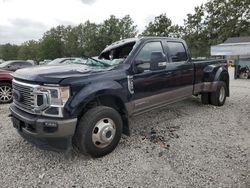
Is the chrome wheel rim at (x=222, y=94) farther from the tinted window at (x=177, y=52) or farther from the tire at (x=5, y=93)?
the tire at (x=5, y=93)

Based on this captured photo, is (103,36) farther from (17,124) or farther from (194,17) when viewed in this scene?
(17,124)

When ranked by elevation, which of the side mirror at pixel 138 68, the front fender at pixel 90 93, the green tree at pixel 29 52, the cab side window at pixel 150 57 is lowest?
the front fender at pixel 90 93

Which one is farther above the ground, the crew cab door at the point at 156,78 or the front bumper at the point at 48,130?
the crew cab door at the point at 156,78

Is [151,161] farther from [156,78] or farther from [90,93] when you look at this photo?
[156,78]

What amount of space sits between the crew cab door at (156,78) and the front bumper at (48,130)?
144 cm

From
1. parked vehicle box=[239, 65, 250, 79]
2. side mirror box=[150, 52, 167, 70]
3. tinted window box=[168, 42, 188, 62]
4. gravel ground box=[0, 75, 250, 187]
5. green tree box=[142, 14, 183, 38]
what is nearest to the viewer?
gravel ground box=[0, 75, 250, 187]

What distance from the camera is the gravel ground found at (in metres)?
3.24

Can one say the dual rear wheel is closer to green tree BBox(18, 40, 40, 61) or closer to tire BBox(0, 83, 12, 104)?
tire BBox(0, 83, 12, 104)

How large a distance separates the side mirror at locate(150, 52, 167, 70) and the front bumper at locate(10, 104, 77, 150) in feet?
6.18

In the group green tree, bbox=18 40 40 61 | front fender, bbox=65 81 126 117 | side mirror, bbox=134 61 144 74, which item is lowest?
front fender, bbox=65 81 126 117

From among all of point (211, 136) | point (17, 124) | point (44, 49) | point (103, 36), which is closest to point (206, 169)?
point (211, 136)

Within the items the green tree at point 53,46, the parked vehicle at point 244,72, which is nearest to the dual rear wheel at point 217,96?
the parked vehicle at point 244,72

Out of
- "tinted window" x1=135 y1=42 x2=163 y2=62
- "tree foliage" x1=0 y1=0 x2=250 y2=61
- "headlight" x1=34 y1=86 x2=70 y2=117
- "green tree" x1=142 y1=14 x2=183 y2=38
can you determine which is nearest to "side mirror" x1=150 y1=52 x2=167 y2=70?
"tinted window" x1=135 y1=42 x2=163 y2=62

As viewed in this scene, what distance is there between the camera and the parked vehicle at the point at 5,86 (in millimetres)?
7919
